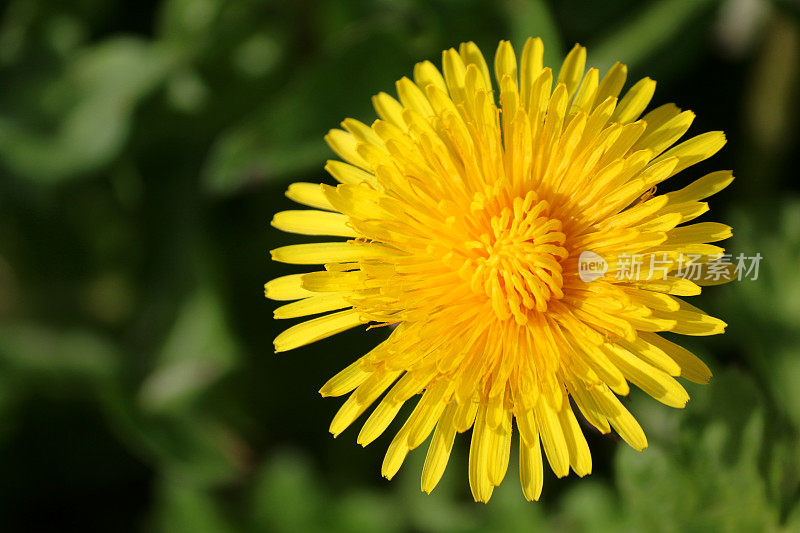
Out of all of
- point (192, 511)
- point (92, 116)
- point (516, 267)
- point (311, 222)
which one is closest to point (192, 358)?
point (192, 511)

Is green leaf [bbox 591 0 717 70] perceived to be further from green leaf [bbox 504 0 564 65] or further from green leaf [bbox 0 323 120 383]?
green leaf [bbox 0 323 120 383]

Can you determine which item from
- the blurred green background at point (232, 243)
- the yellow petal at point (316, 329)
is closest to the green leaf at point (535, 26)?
the blurred green background at point (232, 243)

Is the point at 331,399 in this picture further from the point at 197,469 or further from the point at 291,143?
the point at 291,143

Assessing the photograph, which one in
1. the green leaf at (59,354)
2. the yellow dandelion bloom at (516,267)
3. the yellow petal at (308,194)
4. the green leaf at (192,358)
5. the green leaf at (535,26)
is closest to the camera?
the yellow dandelion bloom at (516,267)

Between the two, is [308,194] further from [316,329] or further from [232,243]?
[232,243]

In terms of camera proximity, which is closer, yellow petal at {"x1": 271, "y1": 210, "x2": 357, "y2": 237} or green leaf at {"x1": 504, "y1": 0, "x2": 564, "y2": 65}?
Answer: yellow petal at {"x1": 271, "y1": 210, "x2": 357, "y2": 237}

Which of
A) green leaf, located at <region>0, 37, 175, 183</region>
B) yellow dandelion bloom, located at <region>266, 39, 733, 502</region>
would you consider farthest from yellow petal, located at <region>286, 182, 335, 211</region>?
green leaf, located at <region>0, 37, 175, 183</region>

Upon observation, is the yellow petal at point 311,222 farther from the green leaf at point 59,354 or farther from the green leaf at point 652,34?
the green leaf at point 59,354

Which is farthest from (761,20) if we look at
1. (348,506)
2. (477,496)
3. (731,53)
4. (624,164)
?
(348,506)
